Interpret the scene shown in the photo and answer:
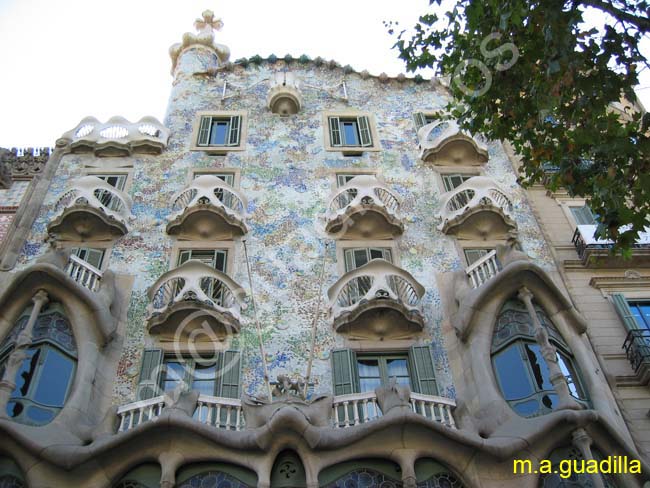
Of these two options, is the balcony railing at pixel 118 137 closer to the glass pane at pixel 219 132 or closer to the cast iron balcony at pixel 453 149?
the glass pane at pixel 219 132

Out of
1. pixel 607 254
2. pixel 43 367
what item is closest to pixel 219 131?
pixel 43 367

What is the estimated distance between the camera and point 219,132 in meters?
22.4

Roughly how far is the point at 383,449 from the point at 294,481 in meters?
1.56

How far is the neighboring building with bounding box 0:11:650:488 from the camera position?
41.5 feet

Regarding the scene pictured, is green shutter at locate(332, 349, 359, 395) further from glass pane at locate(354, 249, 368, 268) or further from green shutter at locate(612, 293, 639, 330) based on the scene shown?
green shutter at locate(612, 293, 639, 330)

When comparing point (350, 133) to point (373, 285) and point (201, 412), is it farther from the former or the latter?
point (201, 412)

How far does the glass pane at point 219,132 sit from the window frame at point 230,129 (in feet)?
0.55

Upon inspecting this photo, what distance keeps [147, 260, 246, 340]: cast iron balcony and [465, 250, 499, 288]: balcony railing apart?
5.07 meters

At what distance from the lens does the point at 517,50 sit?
47.2ft

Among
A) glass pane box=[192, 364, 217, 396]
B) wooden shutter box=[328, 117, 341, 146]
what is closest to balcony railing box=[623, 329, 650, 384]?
glass pane box=[192, 364, 217, 396]

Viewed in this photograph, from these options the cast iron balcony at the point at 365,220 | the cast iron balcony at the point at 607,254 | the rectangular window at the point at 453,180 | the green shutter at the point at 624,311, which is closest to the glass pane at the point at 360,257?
the cast iron balcony at the point at 365,220

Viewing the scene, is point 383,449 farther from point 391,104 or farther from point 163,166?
point 391,104

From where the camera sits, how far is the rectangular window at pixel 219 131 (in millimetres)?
21781

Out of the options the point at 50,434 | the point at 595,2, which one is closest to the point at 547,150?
the point at 595,2
